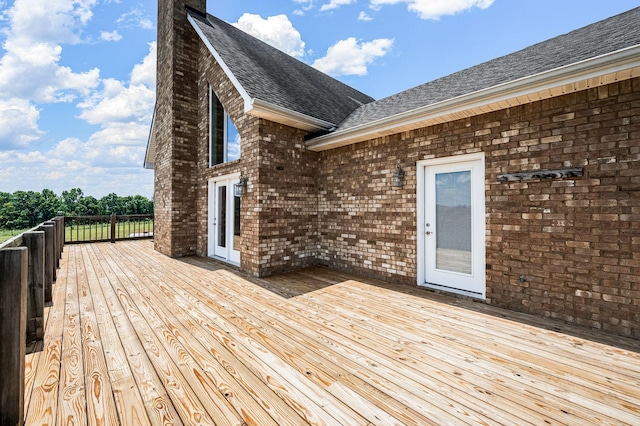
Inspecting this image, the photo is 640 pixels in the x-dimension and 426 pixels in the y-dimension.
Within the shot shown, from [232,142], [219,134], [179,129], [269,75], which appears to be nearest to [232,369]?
[232,142]

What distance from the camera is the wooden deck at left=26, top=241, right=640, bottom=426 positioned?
5.72 ft

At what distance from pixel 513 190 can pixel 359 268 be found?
9.99 feet

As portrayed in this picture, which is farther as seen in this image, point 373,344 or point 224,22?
point 224,22

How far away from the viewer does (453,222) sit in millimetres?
4391

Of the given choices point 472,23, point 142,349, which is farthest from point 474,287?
point 472,23

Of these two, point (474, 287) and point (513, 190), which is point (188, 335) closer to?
point (474, 287)

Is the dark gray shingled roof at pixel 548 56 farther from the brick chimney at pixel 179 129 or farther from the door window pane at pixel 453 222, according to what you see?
the brick chimney at pixel 179 129

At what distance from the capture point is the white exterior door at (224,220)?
21.5ft

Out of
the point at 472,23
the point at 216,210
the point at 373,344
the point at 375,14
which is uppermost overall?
the point at 375,14

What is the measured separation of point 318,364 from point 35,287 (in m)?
3.12

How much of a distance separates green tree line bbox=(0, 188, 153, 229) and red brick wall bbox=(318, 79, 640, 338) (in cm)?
2248

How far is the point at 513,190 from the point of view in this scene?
3.70 meters

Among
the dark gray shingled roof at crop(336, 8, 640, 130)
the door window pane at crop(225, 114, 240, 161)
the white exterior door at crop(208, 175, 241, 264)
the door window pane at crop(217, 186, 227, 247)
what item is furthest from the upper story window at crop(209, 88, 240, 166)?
the dark gray shingled roof at crop(336, 8, 640, 130)

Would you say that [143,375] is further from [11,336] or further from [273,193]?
[273,193]
